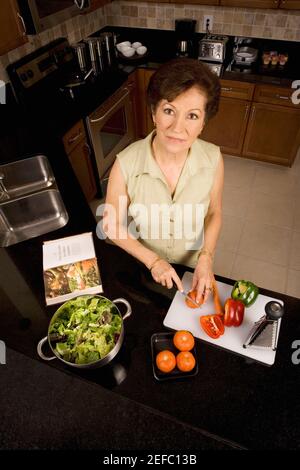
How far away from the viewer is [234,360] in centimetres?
94

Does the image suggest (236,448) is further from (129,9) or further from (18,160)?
(129,9)

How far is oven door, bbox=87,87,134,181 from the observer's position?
2.59 m

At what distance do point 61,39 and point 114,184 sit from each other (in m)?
2.26

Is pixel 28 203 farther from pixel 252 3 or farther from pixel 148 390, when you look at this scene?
pixel 252 3

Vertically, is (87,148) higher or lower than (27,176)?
lower

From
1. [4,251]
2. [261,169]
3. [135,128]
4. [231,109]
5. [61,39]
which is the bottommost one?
[261,169]

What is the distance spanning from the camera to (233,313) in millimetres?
981

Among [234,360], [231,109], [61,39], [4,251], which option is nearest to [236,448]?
[234,360]

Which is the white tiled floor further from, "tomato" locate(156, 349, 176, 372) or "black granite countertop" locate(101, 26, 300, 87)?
"tomato" locate(156, 349, 176, 372)

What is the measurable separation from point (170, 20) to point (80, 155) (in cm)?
189

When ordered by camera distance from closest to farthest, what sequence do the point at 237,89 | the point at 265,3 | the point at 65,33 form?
the point at 265,3, the point at 237,89, the point at 65,33

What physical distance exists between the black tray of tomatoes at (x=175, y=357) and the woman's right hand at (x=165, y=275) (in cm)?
17

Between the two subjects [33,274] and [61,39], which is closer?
[33,274]

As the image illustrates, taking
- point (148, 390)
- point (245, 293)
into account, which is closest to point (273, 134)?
point (245, 293)
